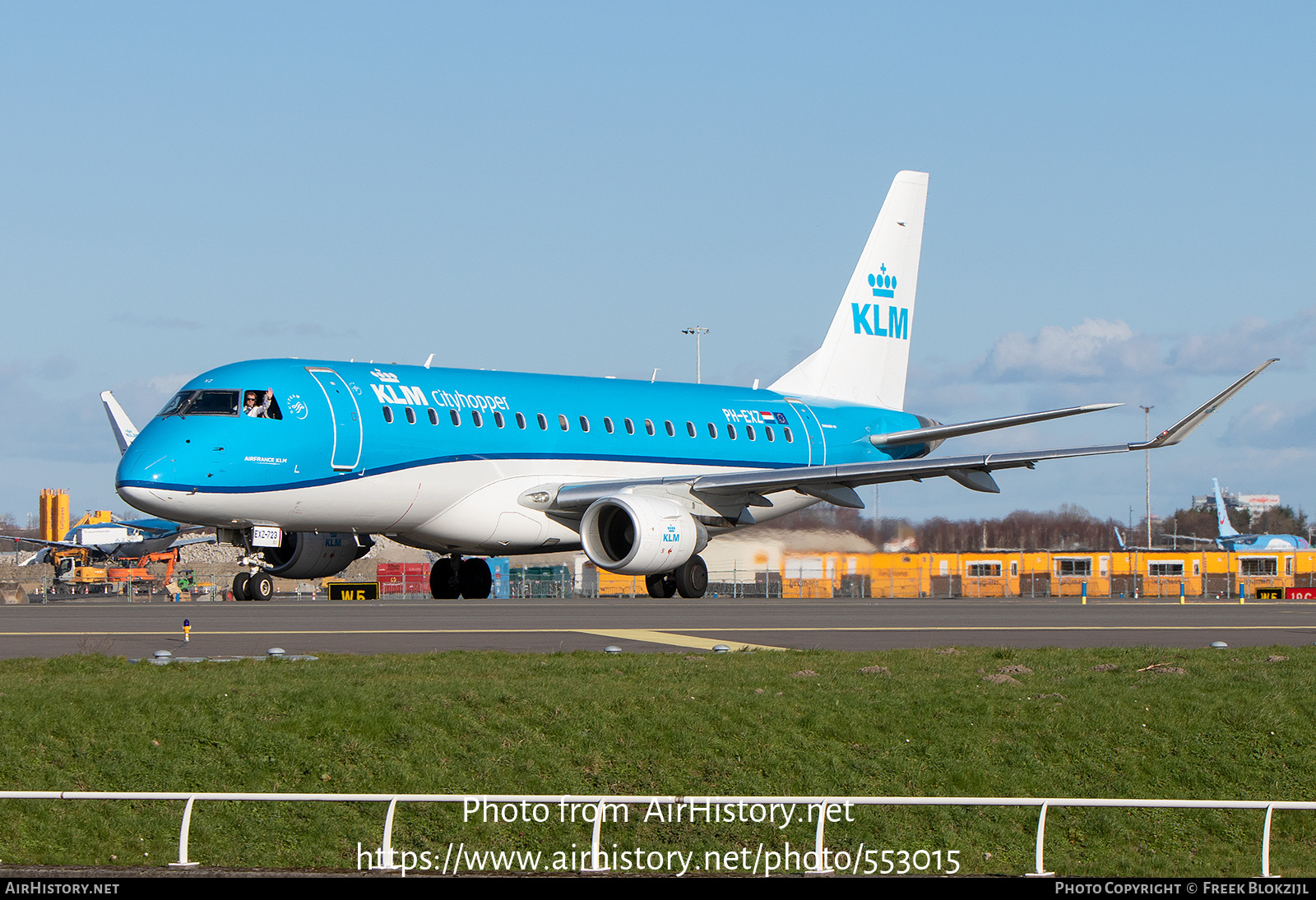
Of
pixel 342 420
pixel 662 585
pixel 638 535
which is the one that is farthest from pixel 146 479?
pixel 662 585

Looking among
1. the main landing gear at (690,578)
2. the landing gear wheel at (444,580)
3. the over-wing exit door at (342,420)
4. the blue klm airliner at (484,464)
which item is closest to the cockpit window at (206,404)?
the blue klm airliner at (484,464)

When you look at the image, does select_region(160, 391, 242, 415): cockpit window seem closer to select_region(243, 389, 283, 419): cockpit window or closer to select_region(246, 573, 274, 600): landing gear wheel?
select_region(243, 389, 283, 419): cockpit window

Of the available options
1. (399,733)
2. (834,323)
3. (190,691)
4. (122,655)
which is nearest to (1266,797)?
(399,733)

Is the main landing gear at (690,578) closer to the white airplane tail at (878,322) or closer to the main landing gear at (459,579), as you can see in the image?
the main landing gear at (459,579)

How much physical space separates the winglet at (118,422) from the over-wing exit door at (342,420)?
954cm

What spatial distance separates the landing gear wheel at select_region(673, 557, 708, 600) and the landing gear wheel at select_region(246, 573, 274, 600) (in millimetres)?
8933

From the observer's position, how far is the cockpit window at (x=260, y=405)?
90.0 feet

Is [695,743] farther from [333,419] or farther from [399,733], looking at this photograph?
[333,419]

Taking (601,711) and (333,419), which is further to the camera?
(333,419)

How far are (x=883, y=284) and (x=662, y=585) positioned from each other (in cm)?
1364

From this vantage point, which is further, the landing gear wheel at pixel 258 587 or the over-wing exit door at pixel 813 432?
the over-wing exit door at pixel 813 432

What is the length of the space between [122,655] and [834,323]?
88.2 ft

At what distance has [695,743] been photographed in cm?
1542

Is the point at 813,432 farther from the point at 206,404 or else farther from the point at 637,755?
the point at 637,755
